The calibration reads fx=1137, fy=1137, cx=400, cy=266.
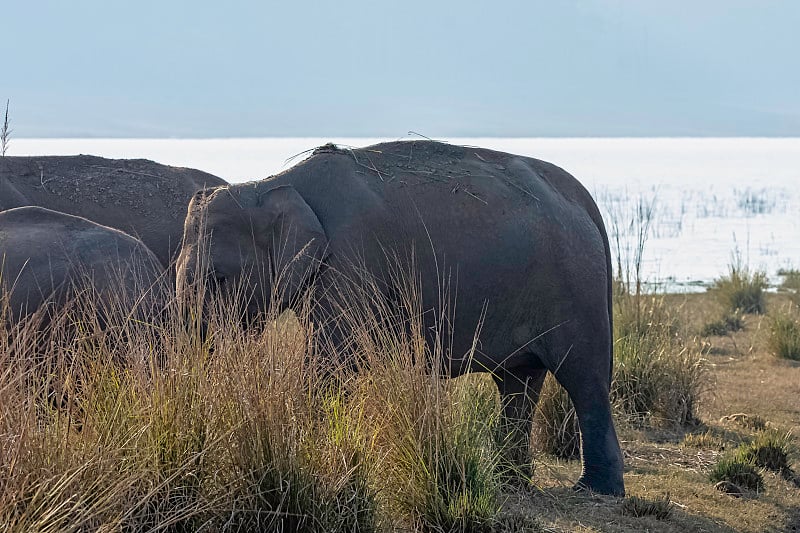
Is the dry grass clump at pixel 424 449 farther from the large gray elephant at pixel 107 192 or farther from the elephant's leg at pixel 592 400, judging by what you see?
the large gray elephant at pixel 107 192

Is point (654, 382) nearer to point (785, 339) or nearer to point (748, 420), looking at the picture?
point (748, 420)

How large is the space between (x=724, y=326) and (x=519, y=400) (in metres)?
9.38

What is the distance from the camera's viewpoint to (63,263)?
22.6 feet

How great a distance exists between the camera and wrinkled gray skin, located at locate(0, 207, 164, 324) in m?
6.72

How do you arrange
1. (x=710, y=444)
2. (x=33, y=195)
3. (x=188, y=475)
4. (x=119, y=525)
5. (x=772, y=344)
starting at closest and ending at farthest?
(x=119, y=525) < (x=188, y=475) < (x=710, y=444) < (x=33, y=195) < (x=772, y=344)

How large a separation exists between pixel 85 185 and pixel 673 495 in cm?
605

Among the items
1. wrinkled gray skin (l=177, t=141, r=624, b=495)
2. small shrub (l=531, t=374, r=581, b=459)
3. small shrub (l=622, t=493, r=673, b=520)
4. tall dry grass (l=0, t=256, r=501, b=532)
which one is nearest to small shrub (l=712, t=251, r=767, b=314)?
small shrub (l=531, t=374, r=581, b=459)

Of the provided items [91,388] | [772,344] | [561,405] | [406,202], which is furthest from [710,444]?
[91,388]

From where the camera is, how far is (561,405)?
28.7 ft

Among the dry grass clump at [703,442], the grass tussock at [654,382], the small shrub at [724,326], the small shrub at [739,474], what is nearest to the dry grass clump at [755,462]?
the small shrub at [739,474]

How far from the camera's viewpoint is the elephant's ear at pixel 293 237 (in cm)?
703

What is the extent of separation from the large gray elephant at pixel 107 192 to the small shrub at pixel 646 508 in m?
4.89

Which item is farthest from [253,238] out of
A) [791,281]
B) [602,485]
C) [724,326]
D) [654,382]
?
[791,281]

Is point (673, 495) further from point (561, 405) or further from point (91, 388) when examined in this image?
point (91, 388)
